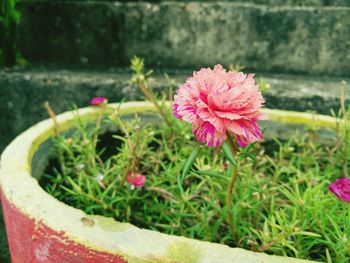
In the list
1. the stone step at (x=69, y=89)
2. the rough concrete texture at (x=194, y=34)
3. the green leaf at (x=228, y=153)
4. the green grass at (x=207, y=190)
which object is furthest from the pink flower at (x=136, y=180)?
the rough concrete texture at (x=194, y=34)

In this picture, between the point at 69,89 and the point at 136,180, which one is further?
the point at 69,89

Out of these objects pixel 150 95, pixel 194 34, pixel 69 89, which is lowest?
pixel 69 89

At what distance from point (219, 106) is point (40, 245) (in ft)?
1.76

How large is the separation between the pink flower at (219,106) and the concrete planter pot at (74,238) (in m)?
0.25

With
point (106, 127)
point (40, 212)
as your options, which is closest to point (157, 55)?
point (106, 127)

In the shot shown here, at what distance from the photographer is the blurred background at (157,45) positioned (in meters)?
2.07

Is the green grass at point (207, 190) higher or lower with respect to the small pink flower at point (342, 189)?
lower

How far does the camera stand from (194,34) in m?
2.17

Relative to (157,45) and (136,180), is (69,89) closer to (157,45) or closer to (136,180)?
(157,45)

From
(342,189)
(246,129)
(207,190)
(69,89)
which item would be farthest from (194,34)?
(246,129)

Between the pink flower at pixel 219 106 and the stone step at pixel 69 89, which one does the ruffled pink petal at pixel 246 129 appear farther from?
the stone step at pixel 69 89

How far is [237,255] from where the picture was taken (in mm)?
900

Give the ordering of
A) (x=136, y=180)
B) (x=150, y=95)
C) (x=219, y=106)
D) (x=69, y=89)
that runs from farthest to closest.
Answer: (x=69, y=89)
(x=150, y=95)
(x=136, y=180)
(x=219, y=106)

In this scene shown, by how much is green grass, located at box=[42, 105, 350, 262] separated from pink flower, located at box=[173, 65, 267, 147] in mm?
274
